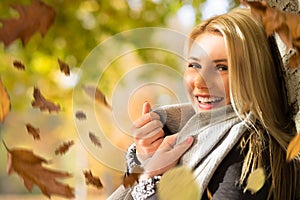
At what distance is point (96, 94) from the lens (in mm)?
1113

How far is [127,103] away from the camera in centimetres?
110

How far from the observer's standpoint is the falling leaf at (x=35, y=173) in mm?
783

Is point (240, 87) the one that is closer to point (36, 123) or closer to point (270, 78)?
point (270, 78)

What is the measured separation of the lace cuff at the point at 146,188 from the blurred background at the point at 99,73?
12cm

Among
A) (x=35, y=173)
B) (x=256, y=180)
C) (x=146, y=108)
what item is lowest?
(x=256, y=180)

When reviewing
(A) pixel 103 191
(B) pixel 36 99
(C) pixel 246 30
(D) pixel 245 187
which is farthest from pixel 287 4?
(A) pixel 103 191

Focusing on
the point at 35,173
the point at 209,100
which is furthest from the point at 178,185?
the point at 35,173

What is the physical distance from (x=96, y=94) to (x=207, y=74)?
0.24m

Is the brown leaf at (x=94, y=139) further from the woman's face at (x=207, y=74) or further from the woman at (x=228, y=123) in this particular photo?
the woman's face at (x=207, y=74)

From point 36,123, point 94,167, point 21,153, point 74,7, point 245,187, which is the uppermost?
point 74,7

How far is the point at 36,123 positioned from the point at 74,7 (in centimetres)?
31

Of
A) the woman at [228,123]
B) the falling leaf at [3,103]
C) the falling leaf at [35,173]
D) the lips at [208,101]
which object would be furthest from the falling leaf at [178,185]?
the falling leaf at [3,103]

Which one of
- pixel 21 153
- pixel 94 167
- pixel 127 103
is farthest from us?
pixel 94 167

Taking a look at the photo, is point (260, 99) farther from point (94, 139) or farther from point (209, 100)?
point (94, 139)
